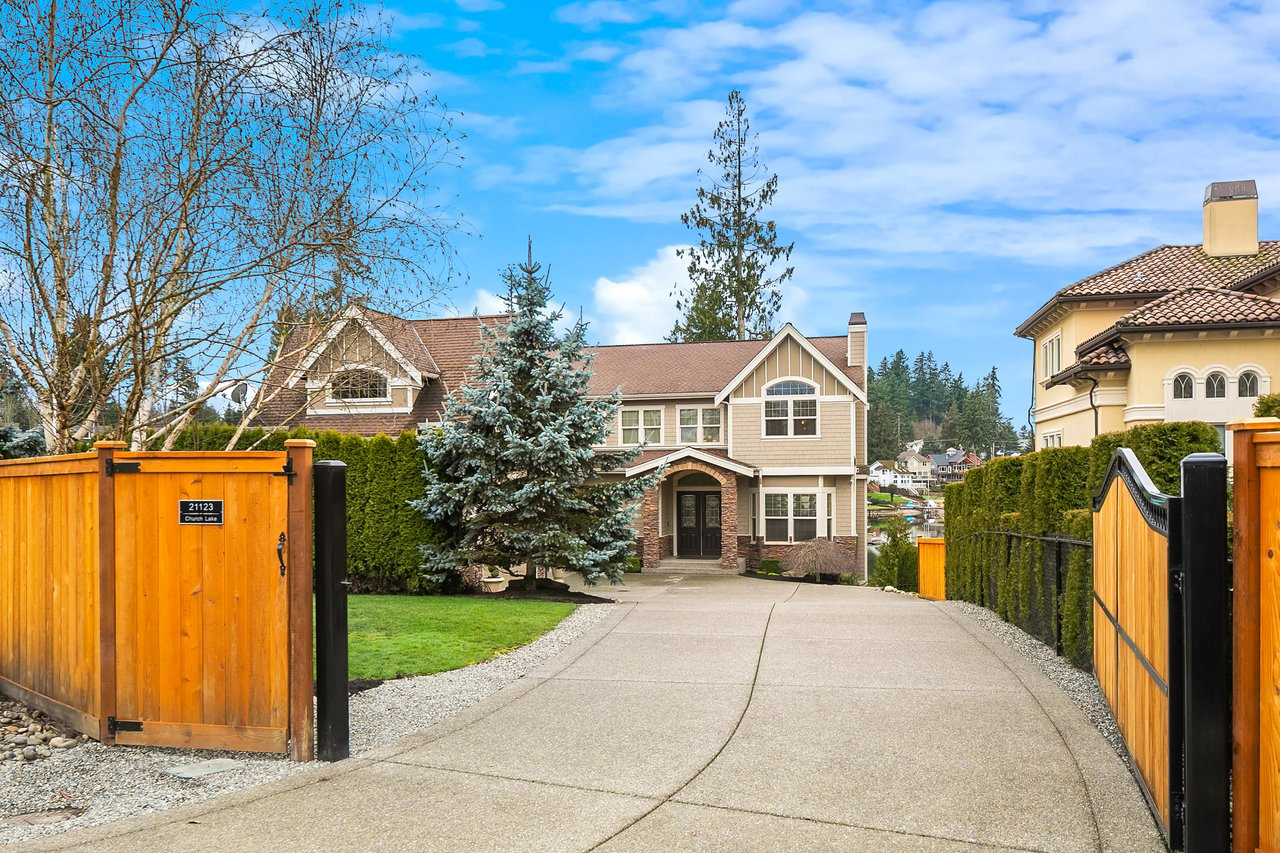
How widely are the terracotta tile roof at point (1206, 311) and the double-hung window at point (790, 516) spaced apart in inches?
484

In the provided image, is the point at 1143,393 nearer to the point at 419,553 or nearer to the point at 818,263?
the point at 419,553

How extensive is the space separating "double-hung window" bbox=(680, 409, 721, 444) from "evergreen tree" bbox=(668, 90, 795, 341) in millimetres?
17656

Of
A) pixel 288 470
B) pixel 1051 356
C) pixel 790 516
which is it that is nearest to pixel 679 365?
pixel 790 516

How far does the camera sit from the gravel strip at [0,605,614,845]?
5184 millimetres

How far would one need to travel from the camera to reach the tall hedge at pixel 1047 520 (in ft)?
27.8

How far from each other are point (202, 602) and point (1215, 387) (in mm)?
19552

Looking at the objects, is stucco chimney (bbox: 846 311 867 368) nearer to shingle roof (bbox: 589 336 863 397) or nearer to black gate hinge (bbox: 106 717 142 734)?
shingle roof (bbox: 589 336 863 397)

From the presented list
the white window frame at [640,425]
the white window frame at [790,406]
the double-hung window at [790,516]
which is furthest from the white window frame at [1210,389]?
the white window frame at [640,425]

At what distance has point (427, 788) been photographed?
5.39 metres

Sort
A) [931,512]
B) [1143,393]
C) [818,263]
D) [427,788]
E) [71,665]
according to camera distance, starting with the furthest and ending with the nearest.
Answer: [931,512] < [818,263] < [1143,393] < [71,665] < [427,788]

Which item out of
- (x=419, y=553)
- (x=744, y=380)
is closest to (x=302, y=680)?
(x=419, y=553)

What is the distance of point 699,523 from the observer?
30812 millimetres

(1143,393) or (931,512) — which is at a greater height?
(1143,393)

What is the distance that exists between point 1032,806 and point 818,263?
45.0 m
